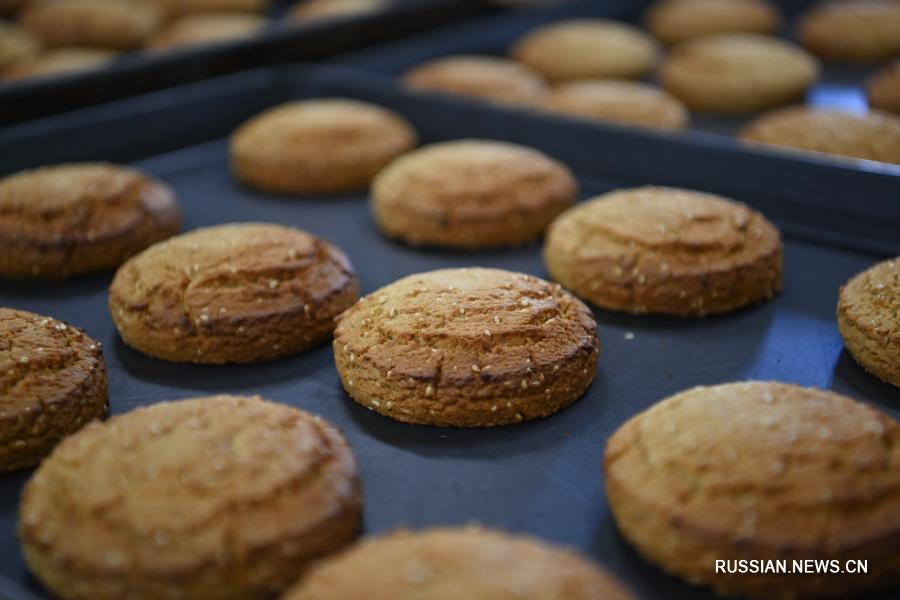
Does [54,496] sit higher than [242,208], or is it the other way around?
[54,496]

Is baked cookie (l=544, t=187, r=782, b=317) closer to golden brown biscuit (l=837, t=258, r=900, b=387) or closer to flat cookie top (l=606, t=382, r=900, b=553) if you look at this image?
golden brown biscuit (l=837, t=258, r=900, b=387)

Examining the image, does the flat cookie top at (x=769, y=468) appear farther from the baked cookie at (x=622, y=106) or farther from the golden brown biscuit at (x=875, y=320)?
the baked cookie at (x=622, y=106)

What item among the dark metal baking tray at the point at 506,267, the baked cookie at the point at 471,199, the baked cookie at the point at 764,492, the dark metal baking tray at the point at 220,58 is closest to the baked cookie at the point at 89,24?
the dark metal baking tray at the point at 220,58

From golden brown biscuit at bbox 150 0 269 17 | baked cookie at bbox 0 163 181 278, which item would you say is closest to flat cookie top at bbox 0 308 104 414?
baked cookie at bbox 0 163 181 278

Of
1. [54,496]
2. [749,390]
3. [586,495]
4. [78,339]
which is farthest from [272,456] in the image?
[749,390]

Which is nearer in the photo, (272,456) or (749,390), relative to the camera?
(272,456)

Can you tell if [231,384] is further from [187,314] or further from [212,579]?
[212,579]
